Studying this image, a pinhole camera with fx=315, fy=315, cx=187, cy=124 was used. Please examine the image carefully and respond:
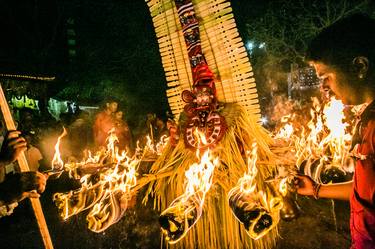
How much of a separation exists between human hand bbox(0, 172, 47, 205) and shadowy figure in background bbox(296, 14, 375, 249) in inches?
86.1

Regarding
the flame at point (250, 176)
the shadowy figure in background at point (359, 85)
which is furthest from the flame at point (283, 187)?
the shadowy figure in background at point (359, 85)

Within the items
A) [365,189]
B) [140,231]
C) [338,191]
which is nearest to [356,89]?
[365,189]

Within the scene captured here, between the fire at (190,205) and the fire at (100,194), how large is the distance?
50 centimetres

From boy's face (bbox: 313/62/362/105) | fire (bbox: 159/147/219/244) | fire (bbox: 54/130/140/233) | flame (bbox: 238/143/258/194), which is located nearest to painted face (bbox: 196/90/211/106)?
fire (bbox: 159/147/219/244)

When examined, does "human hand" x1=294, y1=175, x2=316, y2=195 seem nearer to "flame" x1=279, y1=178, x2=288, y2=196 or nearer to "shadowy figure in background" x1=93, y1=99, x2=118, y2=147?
"flame" x1=279, y1=178, x2=288, y2=196

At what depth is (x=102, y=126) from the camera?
7582 millimetres

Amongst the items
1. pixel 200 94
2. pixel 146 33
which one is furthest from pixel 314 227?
pixel 146 33

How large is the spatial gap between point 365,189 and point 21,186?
95.6 inches

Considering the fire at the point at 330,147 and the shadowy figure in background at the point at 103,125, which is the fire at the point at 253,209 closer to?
the fire at the point at 330,147

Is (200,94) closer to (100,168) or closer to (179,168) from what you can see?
(179,168)

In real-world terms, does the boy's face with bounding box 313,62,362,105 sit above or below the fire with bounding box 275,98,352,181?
above

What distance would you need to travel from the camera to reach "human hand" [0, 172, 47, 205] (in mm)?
2414

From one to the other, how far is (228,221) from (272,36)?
1770 cm

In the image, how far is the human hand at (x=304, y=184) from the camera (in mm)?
2418
